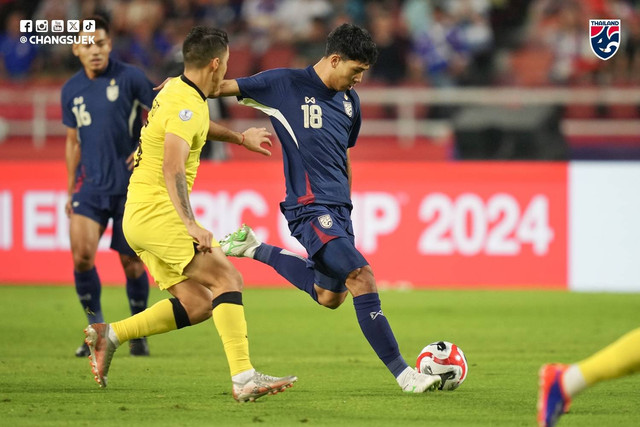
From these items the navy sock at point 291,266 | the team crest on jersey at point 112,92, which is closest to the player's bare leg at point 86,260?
the team crest on jersey at point 112,92

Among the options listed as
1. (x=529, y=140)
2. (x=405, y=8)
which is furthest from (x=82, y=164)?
(x=405, y=8)

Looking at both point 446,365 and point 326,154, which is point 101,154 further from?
point 446,365

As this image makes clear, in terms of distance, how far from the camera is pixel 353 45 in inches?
281

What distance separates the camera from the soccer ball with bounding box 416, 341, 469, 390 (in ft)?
23.2

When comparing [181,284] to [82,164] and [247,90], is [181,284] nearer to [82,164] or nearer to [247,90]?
[247,90]

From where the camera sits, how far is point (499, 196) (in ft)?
44.4

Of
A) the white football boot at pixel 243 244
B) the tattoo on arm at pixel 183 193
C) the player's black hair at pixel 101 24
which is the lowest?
the white football boot at pixel 243 244

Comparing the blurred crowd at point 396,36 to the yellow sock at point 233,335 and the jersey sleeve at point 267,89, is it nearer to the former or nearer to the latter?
the jersey sleeve at point 267,89

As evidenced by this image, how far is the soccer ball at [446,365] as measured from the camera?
23.2 ft

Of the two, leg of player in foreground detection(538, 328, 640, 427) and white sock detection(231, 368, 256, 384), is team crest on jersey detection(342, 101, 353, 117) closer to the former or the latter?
white sock detection(231, 368, 256, 384)

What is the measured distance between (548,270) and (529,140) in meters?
2.93

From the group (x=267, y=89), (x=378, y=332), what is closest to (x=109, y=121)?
(x=267, y=89)

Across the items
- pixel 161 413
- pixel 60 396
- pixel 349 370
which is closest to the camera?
pixel 161 413

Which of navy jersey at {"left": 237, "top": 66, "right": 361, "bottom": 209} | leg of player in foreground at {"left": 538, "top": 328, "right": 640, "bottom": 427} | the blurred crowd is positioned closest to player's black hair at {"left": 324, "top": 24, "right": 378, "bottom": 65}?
navy jersey at {"left": 237, "top": 66, "right": 361, "bottom": 209}
